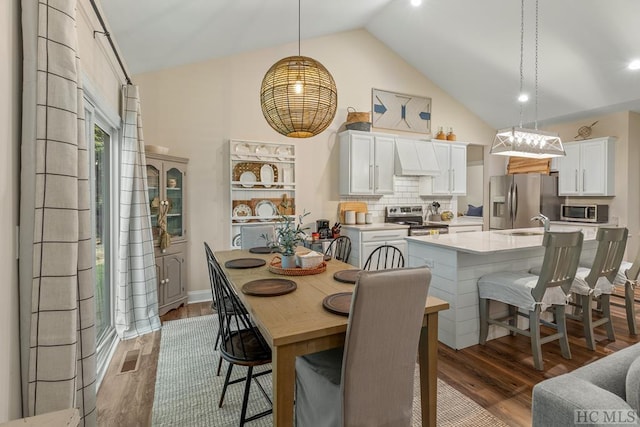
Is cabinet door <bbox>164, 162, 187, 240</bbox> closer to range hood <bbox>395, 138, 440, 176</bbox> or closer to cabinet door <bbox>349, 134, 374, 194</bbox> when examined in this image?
cabinet door <bbox>349, 134, 374, 194</bbox>

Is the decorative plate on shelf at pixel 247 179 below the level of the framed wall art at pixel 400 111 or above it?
below

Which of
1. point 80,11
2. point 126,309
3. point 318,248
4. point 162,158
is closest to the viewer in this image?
point 80,11

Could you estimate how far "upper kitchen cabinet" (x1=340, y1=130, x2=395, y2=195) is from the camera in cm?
491

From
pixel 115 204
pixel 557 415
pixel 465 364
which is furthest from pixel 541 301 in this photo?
pixel 115 204

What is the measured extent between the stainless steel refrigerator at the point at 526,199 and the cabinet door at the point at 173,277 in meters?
5.12

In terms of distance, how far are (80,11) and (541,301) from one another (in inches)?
144

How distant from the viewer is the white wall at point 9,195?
1238 millimetres

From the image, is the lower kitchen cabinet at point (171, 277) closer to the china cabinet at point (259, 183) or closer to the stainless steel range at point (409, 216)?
the china cabinet at point (259, 183)

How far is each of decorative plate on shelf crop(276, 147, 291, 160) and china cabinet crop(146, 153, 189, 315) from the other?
3.93 feet

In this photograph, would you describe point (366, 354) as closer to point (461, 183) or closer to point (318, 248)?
point (318, 248)

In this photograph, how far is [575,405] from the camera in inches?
38.2

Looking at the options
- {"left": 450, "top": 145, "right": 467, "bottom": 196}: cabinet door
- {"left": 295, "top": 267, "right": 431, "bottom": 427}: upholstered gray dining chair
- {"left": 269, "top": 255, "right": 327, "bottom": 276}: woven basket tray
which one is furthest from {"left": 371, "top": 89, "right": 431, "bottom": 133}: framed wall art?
{"left": 295, "top": 267, "right": 431, "bottom": 427}: upholstered gray dining chair

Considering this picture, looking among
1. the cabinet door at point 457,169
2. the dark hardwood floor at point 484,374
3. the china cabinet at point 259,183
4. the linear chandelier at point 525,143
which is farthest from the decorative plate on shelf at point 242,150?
the cabinet door at point 457,169

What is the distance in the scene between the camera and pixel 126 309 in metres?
3.16
